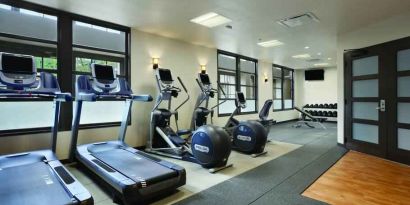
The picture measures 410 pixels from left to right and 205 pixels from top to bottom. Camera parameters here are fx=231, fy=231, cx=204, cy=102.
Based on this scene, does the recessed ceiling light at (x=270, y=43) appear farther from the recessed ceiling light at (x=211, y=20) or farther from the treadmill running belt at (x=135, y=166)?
the treadmill running belt at (x=135, y=166)

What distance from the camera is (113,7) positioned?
4.14m

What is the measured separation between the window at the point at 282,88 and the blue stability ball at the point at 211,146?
24.7ft

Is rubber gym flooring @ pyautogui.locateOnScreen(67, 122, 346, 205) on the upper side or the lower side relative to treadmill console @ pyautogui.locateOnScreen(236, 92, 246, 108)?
lower

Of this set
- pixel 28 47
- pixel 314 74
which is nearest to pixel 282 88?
pixel 314 74

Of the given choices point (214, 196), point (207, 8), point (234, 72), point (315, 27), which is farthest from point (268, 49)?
point (214, 196)

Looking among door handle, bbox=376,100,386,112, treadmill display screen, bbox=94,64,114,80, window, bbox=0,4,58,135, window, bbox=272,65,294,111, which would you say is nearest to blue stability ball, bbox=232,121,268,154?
door handle, bbox=376,100,386,112

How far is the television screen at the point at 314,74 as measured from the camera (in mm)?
12000

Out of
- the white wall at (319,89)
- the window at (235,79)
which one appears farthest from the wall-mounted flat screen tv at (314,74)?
the window at (235,79)

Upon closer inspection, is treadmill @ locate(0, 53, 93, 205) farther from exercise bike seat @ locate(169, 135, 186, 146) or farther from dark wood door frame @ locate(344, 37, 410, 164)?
dark wood door frame @ locate(344, 37, 410, 164)

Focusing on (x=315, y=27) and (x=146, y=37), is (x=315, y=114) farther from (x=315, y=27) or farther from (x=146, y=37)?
(x=146, y=37)

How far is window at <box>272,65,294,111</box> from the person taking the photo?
11.1 metres

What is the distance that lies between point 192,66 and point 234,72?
87.7 inches

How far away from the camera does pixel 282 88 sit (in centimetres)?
1162

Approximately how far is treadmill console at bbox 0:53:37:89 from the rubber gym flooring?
163 centimetres
